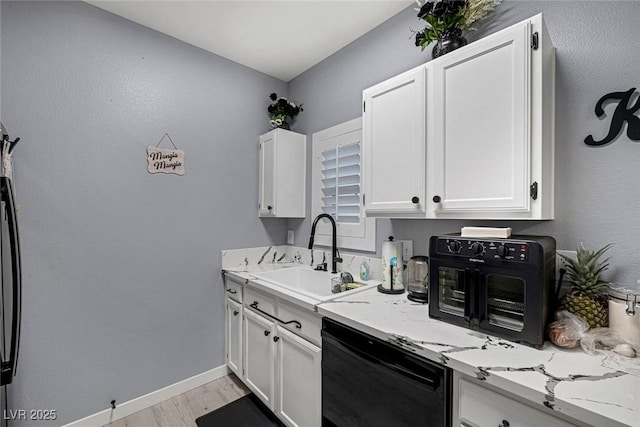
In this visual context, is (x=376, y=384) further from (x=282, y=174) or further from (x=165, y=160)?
(x=165, y=160)

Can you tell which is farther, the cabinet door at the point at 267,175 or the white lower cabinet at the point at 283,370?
the cabinet door at the point at 267,175

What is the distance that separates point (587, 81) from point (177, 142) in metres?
2.41

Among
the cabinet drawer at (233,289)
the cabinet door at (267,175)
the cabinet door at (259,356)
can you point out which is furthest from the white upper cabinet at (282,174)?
the cabinet door at (259,356)

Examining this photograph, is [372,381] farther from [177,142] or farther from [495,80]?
[177,142]

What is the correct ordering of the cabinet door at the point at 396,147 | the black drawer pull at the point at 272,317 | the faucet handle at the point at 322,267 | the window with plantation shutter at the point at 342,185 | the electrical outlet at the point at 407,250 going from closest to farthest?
the cabinet door at the point at 396,147
the black drawer pull at the point at 272,317
the electrical outlet at the point at 407,250
the window with plantation shutter at the point at 342,185
the faucet handle at the point at 322,267

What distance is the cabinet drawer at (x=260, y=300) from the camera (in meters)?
1.83

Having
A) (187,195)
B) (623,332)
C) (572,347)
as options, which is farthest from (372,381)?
(187,195)

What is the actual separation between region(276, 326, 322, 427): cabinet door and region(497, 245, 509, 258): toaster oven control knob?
3.15 ft

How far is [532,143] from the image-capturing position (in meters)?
1.10

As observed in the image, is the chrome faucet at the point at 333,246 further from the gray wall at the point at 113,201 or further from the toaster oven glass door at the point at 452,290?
the toaster oven glass door at the point at 452,290

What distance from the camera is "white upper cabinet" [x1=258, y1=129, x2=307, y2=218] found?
2.44m

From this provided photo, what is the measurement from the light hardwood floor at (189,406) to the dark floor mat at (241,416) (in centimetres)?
6

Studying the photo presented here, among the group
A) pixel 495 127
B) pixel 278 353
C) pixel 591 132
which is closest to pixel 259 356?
pixel 278 353

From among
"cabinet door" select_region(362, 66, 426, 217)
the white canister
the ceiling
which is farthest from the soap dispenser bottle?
the ceiling
